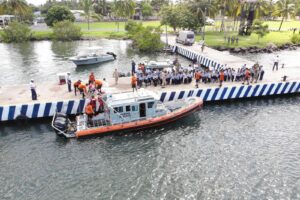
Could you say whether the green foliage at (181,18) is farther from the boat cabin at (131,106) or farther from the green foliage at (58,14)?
the boat cabin at (131,106)

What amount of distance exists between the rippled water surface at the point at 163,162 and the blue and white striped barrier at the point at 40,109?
2.82ft

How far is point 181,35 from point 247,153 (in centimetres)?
4299

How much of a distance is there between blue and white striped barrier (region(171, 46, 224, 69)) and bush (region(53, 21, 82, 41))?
28846 millimetres

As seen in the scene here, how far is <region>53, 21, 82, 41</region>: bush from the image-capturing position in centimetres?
7050

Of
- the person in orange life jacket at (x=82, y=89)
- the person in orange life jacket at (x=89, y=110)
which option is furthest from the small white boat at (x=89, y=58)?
the person in orange life jacket at (x=89, y=110)

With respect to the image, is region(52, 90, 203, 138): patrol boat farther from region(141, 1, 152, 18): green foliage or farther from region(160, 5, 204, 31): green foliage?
region(141, 1, 152, 18): green foliage

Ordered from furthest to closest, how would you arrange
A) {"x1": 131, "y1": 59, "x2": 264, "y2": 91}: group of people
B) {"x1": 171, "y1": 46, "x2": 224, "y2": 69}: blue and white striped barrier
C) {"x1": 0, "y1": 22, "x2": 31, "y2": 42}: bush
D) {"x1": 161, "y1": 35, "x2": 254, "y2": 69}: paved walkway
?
{"x1": 0, "y1": 22, "x2": 31, "y2": 42}: bush → {"x1": 171, "y1": 46, "x2": 224, "y2": 69}: blue and white striped barrier → {"x1": 161, "y1": 35, "x2": 254, "y2": 69}: paved walkway → {"x1": 131, "y1": 59, "x2": 264, "y2": 91}: group of people

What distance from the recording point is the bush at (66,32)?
7050 centimetres

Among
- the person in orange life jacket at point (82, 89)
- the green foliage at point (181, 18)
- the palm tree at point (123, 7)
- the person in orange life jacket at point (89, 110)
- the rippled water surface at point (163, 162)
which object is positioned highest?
the palm tree at point (123, 7)

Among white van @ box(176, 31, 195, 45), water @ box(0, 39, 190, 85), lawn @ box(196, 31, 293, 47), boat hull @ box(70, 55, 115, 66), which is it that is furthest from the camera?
lawn @ box(196, 31, 293, 47)

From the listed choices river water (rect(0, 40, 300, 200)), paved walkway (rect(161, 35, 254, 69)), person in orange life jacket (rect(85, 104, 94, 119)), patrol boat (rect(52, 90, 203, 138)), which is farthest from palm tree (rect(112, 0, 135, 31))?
person in orange life jacket (rect(85, 104, 94, 119))

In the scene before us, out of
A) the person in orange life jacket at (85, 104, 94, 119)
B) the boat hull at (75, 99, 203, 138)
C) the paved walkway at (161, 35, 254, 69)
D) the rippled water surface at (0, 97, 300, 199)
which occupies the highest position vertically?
the paved walkway at (161, 35, 254, 69)

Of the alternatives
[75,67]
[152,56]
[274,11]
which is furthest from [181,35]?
[274,11]

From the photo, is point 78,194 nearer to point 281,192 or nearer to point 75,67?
point 281,192
